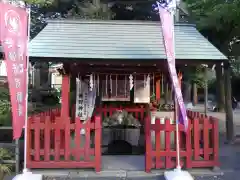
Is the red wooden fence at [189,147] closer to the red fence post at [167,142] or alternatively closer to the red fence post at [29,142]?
the red fence post at [167,142]

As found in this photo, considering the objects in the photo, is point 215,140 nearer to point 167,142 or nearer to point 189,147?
point 189,147

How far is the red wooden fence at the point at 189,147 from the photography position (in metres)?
8.20

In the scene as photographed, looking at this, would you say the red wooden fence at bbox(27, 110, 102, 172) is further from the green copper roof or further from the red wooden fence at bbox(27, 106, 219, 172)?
the green copper roof

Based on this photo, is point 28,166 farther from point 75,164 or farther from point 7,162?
point 75,164

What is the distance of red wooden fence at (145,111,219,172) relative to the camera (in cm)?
820

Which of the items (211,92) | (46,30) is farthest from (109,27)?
(211,92)

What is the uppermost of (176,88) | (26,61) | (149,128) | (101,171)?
(26,61)

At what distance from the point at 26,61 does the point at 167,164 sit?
3682 mm

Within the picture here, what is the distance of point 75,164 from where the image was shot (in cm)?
824

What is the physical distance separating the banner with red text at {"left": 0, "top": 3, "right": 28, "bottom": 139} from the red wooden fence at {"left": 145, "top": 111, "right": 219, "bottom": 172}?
2716 millimetres

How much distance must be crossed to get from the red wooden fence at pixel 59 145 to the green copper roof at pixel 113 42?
1.58 meters

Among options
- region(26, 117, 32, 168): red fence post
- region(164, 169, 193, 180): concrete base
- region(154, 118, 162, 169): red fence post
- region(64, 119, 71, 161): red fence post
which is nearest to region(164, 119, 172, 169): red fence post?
region(154, 118, 162, 169): red fence post

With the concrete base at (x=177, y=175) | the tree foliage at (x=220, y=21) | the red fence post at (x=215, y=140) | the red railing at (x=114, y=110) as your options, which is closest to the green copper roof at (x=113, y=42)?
the tree foliage at (x=220, y=21)

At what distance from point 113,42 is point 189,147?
338cm
